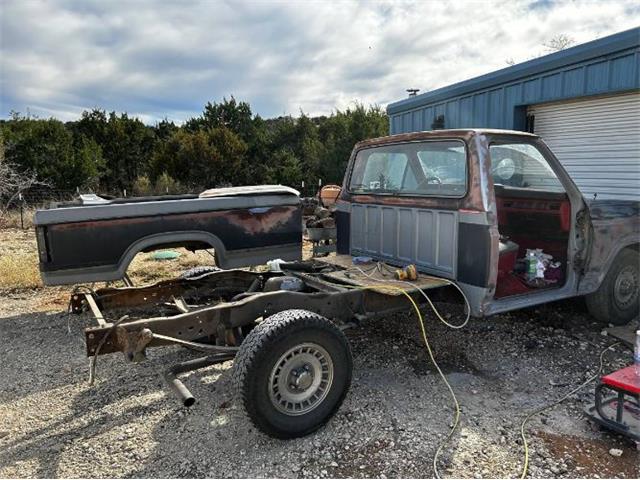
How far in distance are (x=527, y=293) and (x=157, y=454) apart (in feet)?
10.5

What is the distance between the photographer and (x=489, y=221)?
3598mm

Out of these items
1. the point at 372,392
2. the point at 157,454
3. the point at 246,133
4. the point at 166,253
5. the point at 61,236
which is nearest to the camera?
the point at 157,454

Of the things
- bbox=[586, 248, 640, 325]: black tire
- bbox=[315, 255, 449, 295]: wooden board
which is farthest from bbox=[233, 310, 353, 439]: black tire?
bbox=[586, 248, 640, 325]: black tire

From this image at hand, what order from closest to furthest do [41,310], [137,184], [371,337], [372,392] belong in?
[372,392] < [371,337] < [41,310] < [137,184]

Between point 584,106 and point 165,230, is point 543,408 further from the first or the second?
point 584,106

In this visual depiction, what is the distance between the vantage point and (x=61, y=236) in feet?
14.3

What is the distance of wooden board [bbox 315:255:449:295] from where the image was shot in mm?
3631

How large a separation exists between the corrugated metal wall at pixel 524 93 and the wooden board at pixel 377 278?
5129mm

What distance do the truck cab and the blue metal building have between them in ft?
9.48

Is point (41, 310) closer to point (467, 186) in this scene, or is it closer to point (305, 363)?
point (305, 363)

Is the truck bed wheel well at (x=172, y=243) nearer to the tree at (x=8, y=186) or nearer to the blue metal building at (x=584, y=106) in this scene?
the blue metal building at (x=584, y=106)

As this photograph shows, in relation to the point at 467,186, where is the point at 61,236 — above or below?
below

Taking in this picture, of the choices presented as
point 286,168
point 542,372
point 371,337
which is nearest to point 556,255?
point 542,372

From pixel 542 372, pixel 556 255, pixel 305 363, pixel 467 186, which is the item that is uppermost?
pixel 467 186
